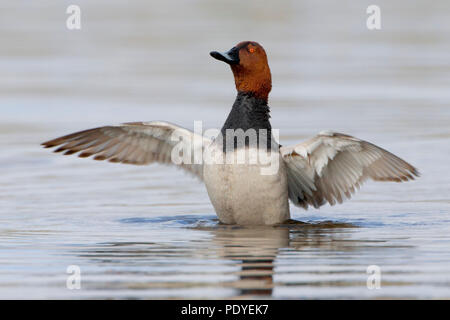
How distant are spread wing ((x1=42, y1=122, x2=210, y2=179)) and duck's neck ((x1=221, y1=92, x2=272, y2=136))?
0.46 meters

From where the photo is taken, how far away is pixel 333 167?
9734 mm

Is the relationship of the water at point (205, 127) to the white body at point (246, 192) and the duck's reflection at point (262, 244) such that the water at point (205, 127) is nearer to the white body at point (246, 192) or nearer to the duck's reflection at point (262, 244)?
the duck's reflection at point (262, 244)

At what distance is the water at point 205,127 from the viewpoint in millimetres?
7273

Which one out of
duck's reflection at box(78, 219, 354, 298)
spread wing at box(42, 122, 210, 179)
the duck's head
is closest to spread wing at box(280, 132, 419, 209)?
duck's reflection at box(78, 219, 354, 298)

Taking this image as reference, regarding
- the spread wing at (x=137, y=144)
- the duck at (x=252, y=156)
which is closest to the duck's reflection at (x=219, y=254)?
the duck at (x=252, y=156)

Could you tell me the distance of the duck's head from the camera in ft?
30.9

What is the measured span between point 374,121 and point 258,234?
21.8 ft

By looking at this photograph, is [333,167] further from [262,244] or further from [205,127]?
[205,127]

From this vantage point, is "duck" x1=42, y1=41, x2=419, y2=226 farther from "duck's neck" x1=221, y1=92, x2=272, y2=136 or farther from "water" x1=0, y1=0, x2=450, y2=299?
"water" x1=0, y1=0, x2=450, y2=299

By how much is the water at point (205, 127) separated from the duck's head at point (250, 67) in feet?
4.16

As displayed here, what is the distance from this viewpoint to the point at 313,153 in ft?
31.0

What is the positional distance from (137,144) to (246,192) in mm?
1493
